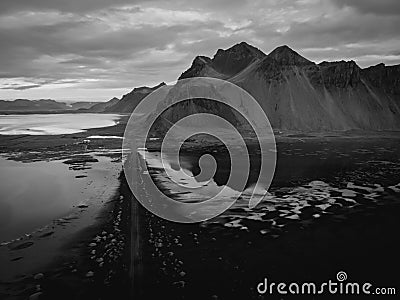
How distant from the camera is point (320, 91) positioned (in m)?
89.1

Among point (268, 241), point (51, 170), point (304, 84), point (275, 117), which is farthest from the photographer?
point (304, 84)

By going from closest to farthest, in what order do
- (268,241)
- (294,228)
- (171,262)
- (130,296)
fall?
1. (130,296)
2. (171,262)
3. (268,241)
4. (294,228)

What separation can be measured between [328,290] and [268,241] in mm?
4005

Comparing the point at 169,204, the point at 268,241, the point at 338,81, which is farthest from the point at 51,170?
the point at 338,81

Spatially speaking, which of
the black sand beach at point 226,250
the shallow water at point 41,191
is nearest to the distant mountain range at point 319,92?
the shallow water at point 41,191

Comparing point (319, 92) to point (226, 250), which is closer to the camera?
point (226, 250)

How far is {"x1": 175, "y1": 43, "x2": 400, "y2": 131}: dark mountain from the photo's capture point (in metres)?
81.1

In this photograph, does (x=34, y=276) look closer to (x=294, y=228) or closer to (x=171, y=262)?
(x=171, y=262)

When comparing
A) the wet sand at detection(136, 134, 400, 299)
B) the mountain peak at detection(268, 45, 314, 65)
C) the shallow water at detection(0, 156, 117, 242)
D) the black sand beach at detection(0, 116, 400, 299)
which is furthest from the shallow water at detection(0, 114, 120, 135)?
the wet sand at detection(136, 134, 400, 299)

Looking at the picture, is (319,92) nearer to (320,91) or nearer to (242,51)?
(320,91)

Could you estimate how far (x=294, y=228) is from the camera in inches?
657

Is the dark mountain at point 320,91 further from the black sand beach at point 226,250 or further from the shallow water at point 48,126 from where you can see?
the black sand beach at point 226,250

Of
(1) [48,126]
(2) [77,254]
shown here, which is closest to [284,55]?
(1) [48,126]

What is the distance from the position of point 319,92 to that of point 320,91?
64cm
